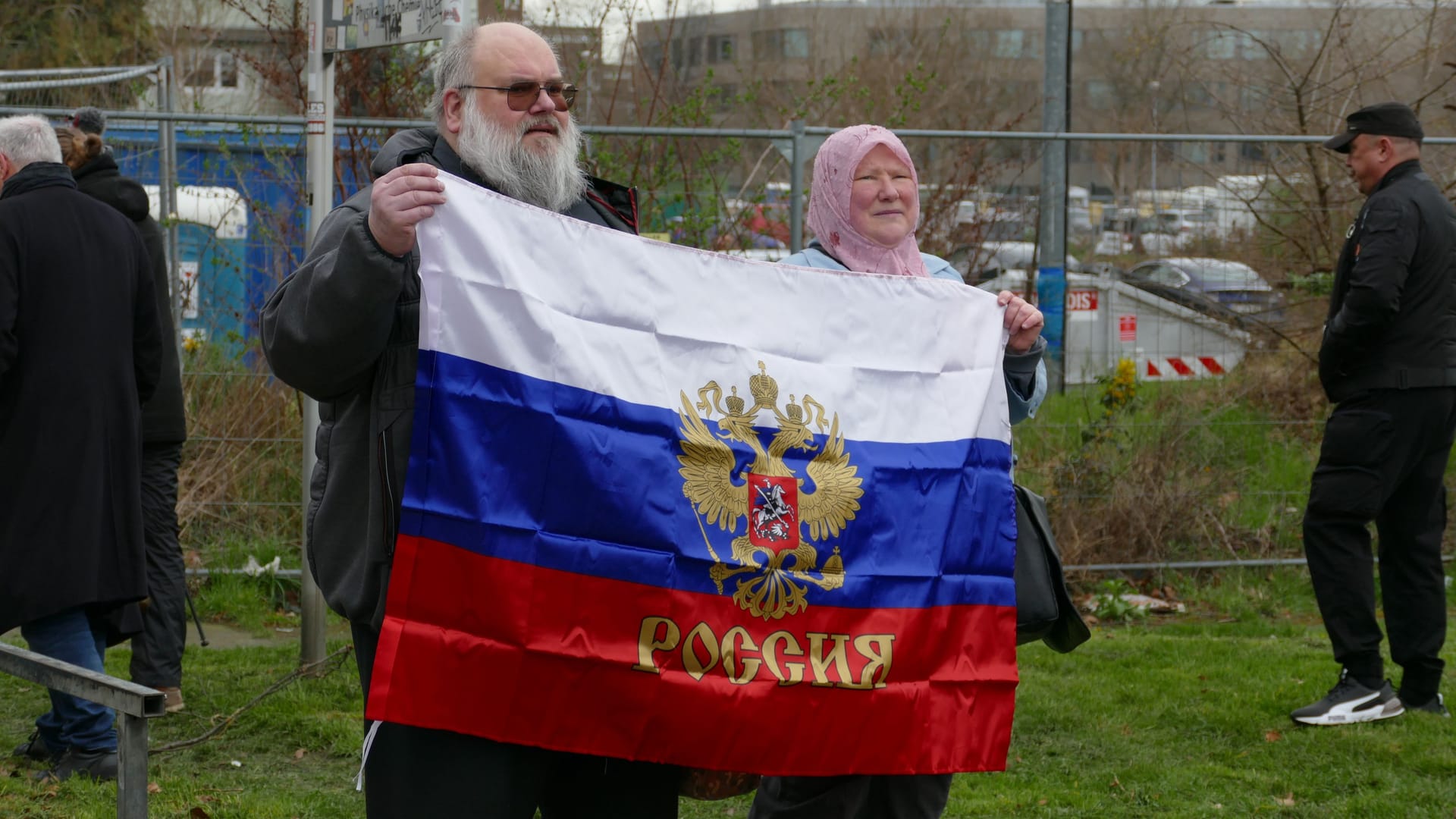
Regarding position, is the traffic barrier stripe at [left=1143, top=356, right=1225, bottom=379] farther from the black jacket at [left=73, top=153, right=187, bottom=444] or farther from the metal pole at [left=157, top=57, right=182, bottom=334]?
the metal pole at [left=157, top=57, right=182, bottom=334]

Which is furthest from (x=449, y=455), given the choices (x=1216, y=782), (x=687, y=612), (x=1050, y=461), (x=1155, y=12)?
(x=1155, y=12)

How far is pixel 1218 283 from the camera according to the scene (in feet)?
28.6

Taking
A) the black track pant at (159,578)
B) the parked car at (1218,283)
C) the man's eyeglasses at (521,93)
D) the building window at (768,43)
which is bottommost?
the black track pant at (159,578)

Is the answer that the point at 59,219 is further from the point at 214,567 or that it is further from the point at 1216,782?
the point at 1216,782

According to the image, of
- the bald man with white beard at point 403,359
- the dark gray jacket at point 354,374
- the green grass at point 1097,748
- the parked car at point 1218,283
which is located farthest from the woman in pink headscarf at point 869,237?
the parked car at point 1218,283

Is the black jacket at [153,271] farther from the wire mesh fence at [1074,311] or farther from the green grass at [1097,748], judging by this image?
the wire mesh fence at [1074,311]

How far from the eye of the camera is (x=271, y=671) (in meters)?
6.64

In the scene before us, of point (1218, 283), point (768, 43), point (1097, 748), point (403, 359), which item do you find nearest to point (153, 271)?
point (403, 359)

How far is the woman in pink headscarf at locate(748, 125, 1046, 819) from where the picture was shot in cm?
390

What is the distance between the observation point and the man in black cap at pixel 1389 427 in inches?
243

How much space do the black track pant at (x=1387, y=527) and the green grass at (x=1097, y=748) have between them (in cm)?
31

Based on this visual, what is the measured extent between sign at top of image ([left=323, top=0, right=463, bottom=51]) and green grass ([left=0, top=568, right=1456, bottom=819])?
2.61 meters

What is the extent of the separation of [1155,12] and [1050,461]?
1019 inches

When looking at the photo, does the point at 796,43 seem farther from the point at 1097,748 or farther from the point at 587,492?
the point at 587,492
